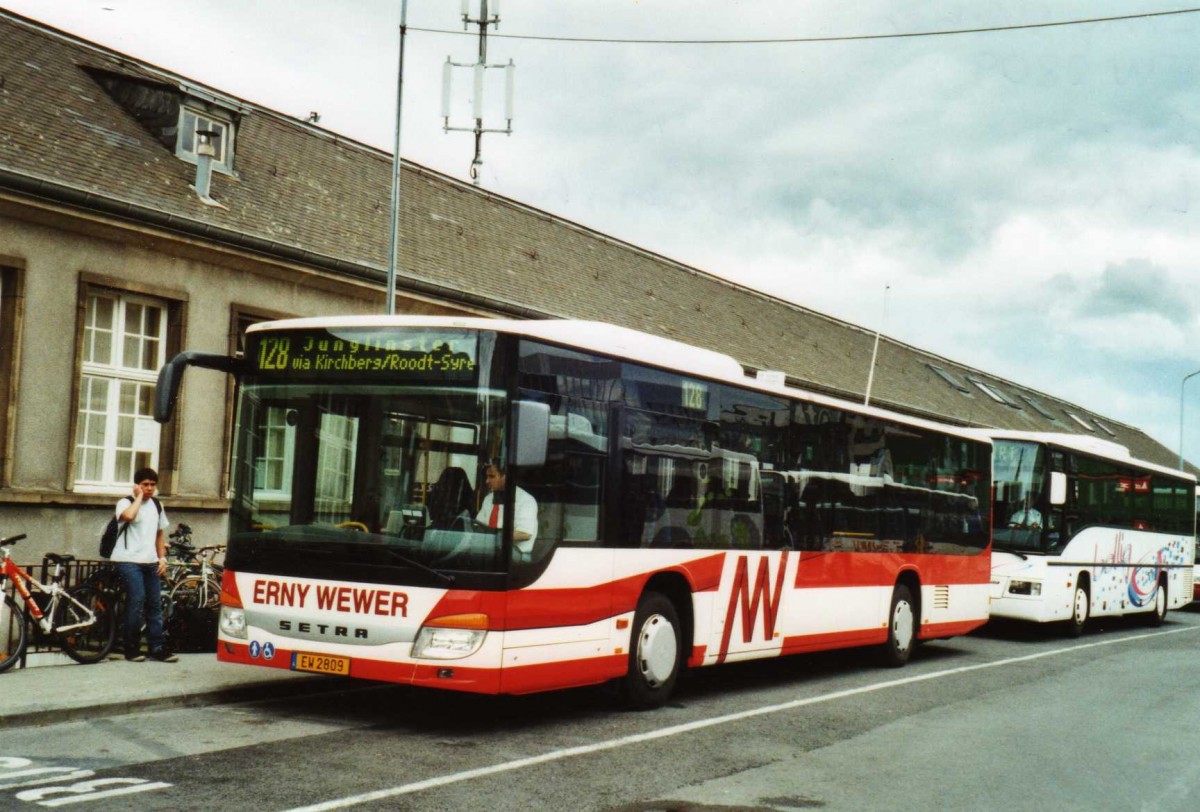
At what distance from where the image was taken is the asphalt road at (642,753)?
6.84 meters

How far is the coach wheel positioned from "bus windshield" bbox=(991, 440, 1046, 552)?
673 centimetres

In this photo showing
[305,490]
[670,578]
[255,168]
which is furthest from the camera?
[255,168]

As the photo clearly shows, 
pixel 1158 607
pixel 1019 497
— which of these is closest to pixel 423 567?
pixel 1019 497

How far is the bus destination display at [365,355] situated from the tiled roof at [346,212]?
21.6ft

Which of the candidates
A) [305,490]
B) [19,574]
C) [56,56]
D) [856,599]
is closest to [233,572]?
[305,490]

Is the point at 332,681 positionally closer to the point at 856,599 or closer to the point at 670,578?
the point at 670,578

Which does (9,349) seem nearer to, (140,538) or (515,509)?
(140,538)

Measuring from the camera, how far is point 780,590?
11.9m

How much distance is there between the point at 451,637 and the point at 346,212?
13.6 metres

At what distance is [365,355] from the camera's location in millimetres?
8875

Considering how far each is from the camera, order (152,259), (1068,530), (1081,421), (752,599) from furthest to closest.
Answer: (1081,421) < (1068,530) < (152,259) < (752,599)

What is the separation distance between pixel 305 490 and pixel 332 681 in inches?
108

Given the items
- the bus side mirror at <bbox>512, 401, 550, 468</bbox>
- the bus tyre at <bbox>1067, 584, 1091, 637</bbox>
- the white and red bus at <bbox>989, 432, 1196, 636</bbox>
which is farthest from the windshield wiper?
the bus tyre at <bbox>1067, 584, 1091, 637</bbox>

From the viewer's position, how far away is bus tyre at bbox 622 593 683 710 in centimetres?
994
